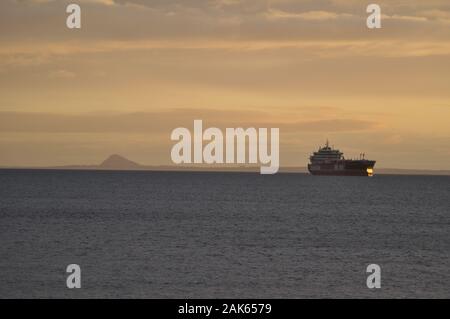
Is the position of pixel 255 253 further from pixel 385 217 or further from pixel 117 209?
pixel 117 209

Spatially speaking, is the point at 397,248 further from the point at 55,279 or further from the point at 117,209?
the point at 117,209

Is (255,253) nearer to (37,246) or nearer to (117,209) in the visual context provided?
(37,246)

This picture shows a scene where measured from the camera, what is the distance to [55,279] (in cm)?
4247

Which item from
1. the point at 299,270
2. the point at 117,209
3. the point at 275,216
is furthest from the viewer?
the point at 117,209

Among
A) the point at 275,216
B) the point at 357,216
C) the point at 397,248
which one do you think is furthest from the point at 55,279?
the point at 357,216

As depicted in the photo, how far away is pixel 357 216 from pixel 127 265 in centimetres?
5540

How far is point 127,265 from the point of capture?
48.6 meters
